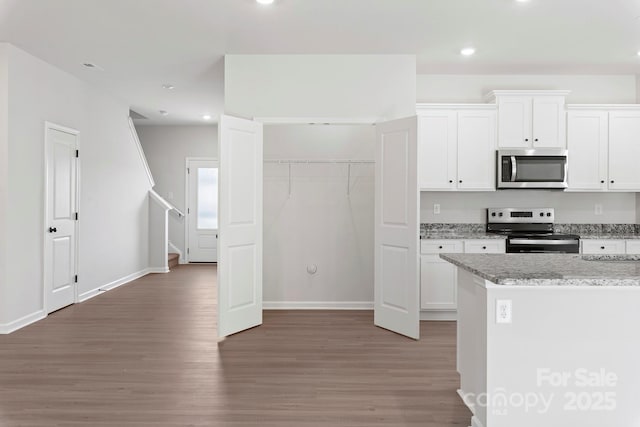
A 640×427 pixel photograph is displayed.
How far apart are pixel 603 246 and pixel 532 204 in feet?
2.92

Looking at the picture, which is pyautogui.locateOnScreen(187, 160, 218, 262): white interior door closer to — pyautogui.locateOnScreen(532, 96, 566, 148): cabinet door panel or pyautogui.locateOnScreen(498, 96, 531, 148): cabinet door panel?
pyautogui.locateOnScreen(498, 96, 531, 148): cabinet door panel

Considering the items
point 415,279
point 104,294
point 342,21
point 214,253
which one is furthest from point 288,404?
point 214,253

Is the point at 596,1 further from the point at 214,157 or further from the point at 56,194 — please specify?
the point at 214,157

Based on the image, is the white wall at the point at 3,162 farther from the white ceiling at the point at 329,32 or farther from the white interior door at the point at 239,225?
the white interior door at the point at 239,225

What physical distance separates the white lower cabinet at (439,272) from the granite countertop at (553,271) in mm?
2161

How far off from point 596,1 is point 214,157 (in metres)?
7.46

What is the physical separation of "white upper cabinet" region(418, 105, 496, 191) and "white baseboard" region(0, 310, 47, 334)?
14.2ft

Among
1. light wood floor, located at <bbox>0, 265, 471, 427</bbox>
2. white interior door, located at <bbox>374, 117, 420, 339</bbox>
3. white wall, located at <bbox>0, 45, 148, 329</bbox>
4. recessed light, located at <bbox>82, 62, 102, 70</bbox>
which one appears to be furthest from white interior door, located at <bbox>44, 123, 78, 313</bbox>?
white interior door, located at <bbox>374, 117, 420, 339</bbox>

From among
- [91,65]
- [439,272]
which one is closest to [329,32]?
[439,272]

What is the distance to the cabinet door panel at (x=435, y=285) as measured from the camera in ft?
16.2

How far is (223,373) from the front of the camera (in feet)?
11.3

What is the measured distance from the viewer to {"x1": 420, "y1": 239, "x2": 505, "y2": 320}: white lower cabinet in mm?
4910

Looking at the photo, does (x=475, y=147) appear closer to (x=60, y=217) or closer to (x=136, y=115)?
(x=60, y=217)

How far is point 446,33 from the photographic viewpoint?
4.28 meters
